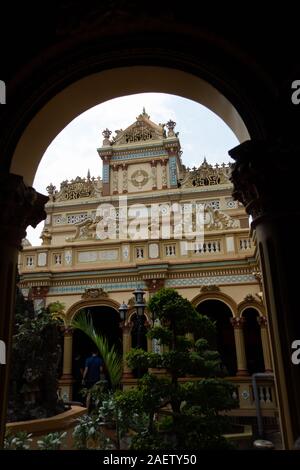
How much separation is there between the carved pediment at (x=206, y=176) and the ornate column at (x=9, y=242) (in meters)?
15.6

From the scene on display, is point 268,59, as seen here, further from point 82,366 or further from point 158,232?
point 82,366

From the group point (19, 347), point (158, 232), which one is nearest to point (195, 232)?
point (158, 232)

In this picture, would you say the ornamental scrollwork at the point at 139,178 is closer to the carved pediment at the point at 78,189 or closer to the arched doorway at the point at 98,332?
the carved pediment at the point at 78,189

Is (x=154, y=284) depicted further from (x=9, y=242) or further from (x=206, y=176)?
(x=9, y=242)

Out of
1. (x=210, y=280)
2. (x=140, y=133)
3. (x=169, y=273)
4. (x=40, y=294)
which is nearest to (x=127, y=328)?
(x=169, y=273)

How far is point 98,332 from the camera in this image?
13648 millimetres

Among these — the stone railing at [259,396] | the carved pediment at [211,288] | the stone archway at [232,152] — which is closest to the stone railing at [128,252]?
the carved pediment at [211,288]

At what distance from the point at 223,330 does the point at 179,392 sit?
33.4 feet

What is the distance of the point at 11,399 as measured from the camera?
258 inches

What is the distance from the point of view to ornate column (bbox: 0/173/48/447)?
2.95 metres

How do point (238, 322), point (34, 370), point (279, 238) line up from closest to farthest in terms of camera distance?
point (279, 238), point (34, 370), point (238, 322)

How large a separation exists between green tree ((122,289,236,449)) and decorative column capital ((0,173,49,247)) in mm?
2243

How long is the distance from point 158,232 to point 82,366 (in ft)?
18.3

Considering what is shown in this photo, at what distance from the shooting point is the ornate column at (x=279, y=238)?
2.58 m
